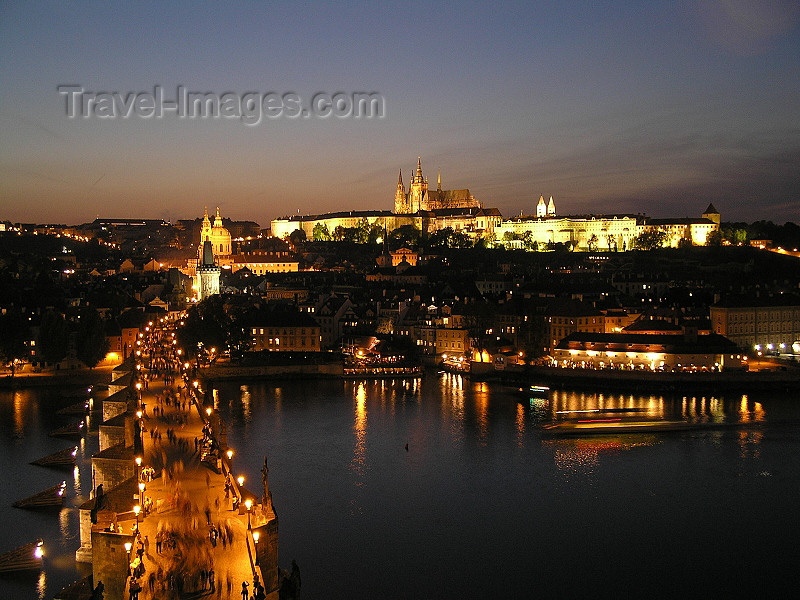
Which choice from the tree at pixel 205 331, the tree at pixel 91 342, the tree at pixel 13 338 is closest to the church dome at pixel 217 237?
the tree at pixel 205 331

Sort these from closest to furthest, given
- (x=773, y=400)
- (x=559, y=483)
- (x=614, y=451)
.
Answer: (x=559, y=483) < (x=614, y=451) < (x=773, y=400)

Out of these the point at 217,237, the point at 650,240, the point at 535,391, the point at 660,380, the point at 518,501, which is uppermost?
the point at 217,237

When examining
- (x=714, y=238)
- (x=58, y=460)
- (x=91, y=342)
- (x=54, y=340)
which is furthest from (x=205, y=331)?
(x=714, y=238)

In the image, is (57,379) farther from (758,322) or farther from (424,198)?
(424,198)

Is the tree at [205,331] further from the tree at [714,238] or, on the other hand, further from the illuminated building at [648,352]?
the tree at [714,238]

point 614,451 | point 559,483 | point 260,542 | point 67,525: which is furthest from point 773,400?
point 260,542

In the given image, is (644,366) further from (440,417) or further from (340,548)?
(340,548)

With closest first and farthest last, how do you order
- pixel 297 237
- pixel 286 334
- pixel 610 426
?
pixel 610 426 < pixel 286 334 < pixel 297 237
